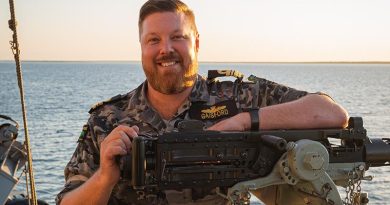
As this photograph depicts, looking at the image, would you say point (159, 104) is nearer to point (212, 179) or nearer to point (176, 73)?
point (176, 73)

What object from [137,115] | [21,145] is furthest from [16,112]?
[137,115]

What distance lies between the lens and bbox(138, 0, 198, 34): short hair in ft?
15.2

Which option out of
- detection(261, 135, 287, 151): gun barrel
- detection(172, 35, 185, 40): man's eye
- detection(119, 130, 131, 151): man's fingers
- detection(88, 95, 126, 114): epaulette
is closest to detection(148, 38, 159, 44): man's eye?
detection(172, 35, 185, 40): man's eye

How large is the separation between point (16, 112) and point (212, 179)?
52.7 meters

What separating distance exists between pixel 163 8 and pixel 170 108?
2.68ft

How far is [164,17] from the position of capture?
15.1ft

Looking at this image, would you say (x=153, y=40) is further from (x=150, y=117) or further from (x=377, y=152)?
(x=377, y=152)

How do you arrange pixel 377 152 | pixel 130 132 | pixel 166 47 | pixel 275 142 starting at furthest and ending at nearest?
pixel 166 47
pixel 377 152
pixel 130 132
pixel 275 142

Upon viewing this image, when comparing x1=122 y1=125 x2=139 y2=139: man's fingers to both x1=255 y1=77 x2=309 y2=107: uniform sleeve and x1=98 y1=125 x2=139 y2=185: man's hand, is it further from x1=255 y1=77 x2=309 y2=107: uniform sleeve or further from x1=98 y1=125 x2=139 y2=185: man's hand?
x1=255 y1=77 x2=309 y2=107: uniform sleeve

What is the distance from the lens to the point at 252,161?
12.0 feet

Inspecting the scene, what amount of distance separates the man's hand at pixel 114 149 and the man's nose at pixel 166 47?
33.5 inches

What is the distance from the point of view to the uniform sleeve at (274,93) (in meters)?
4.65

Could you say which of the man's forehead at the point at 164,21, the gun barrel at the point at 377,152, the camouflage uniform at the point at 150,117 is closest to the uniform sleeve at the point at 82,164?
the camouflage uniform at the point at 150,117

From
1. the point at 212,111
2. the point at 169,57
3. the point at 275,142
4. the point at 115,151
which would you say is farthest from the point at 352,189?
the point at 169,57
